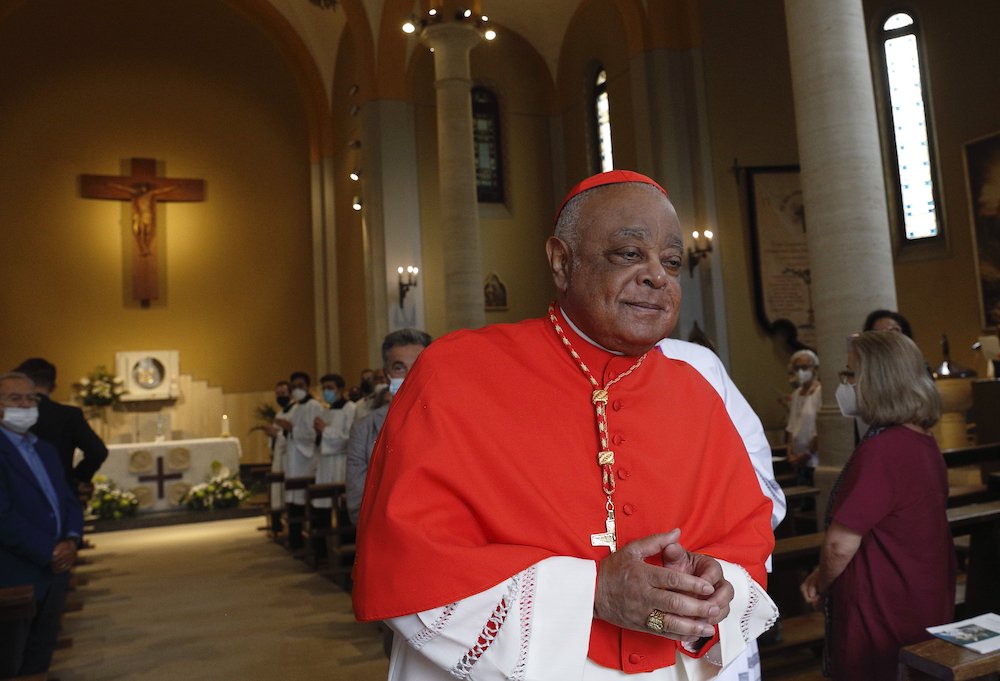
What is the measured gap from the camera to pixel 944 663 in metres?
2.26

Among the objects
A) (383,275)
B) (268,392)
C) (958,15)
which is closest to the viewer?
(958,15)

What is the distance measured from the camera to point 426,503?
4.80 feet

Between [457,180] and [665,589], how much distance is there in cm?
971

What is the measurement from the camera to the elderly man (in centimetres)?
139

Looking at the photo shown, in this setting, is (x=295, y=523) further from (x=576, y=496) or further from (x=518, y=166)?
(x=518, y=166)

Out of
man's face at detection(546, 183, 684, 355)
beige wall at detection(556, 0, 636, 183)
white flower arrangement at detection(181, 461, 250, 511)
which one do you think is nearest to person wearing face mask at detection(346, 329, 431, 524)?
man's face at detection(546, 183, 684, 355)

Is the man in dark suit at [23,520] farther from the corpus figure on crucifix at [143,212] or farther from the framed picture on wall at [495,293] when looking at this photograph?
the corpus figure on crucifix at [143,212]

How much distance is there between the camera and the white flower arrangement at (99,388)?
14352 mm

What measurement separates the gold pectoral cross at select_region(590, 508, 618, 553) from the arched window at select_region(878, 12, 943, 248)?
13.1 meters

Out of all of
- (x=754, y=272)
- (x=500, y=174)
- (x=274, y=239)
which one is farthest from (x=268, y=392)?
(x=754, y=272)

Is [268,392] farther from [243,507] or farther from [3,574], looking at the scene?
[3,574]

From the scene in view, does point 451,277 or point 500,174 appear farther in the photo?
point 500,174

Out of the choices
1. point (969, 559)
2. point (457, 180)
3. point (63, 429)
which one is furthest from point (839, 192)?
point (457, 180)

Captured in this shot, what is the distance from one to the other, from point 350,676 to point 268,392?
11892 mm
